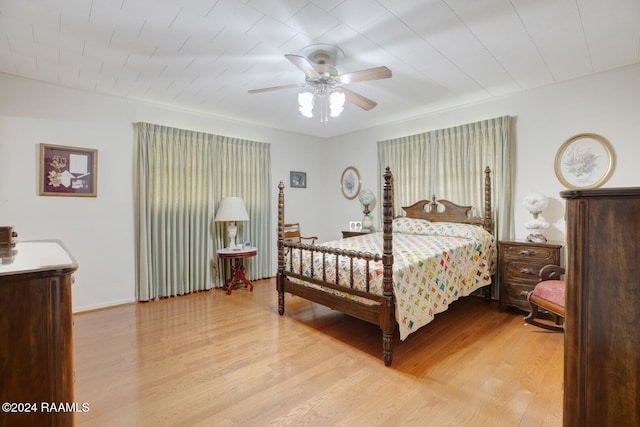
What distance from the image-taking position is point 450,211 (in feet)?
13.3

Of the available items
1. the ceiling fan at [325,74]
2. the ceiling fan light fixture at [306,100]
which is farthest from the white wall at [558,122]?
the ceiling fan light fixture at [306,100]

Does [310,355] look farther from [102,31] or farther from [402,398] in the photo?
[102,31]

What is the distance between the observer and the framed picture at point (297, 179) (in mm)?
5293

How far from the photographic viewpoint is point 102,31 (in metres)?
2.21

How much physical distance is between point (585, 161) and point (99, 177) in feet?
17.4

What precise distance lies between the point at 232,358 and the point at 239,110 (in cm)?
310

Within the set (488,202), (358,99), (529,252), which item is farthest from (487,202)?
(358,99)

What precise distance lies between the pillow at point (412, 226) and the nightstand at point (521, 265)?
2.87ft

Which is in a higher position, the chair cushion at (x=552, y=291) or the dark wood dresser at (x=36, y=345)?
the dark wood dresser at (x=36, y=345)

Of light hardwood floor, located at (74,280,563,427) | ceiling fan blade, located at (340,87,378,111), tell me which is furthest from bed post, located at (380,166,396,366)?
ceiling fan blade, located at (340,87,378,111)

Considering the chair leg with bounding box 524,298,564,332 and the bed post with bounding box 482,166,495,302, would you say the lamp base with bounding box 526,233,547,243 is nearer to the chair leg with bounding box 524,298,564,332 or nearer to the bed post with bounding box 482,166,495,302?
the bed post with bounding box 482,166,495,302

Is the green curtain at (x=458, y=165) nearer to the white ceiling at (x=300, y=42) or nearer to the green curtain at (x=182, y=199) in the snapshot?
the white ceiling at (x=300, y=42)

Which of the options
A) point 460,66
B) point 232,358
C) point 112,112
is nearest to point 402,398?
point 232,358

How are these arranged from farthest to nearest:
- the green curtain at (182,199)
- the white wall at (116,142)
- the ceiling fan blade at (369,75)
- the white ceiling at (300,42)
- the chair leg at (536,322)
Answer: the green curtain at (182,199) < the white wall at (116,142) < the chair leg at (536,322) < the ceiling fan blade at (369,75) < the white ceiling at (300,42)
